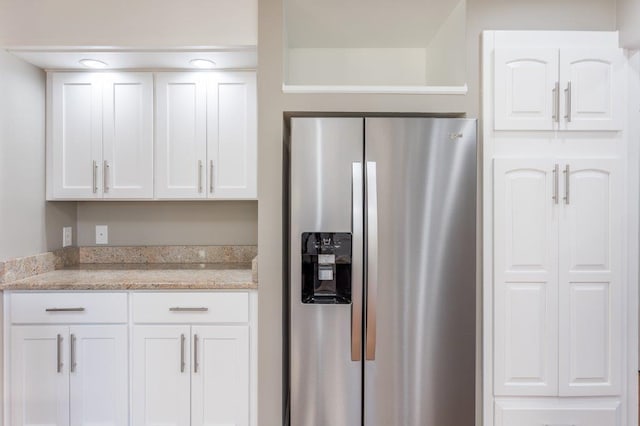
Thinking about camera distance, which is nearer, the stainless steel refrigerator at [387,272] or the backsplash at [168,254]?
the stainless steel refrigerator at [387,272]

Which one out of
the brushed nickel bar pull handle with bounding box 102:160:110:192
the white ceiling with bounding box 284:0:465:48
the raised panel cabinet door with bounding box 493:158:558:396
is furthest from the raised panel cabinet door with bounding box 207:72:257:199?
the raised panel cabinet door with bounding box 493:158:558:396

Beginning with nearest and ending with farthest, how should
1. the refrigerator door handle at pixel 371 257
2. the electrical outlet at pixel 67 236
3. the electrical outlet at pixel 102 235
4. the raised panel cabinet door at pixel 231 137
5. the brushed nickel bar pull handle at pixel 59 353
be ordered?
the refrigerator door handle at pixel 371 257, the brushed nickel bar pull handle at pixel 59 353, the raised panel cabinet door at pixel 231 137, the electrical outlet at pixel 67 236, the electrical outlet at pixel 102 235

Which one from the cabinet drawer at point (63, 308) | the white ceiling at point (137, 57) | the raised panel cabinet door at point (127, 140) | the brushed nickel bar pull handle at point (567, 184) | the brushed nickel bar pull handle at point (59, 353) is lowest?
the brushed nickel bar pull handle at point (59, 353)

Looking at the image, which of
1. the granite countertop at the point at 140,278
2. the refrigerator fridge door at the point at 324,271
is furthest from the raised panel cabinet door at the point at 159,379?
the refrigerator fridge door at the point at 324,271

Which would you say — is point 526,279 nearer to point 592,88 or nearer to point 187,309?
point 592,88

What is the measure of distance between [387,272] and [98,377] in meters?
1.59

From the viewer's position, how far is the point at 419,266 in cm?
174

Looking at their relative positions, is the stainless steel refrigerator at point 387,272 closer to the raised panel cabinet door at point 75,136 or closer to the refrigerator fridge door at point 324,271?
the refrigerator fridge door at point 324,271

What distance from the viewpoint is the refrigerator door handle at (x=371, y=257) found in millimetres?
1707

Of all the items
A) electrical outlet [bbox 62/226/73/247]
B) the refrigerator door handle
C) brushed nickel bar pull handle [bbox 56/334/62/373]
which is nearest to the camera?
the refrigerator door handle

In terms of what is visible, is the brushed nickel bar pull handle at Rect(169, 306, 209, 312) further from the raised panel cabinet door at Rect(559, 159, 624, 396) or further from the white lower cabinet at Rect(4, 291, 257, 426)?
the raised panel cabinet door at Rect(559, 159, 624, 396)

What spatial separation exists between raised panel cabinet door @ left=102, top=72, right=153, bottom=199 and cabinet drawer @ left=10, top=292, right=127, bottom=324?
65 centimetres

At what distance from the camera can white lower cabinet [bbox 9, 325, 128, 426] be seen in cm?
194

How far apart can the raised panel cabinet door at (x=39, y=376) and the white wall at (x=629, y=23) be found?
10.5 ft
